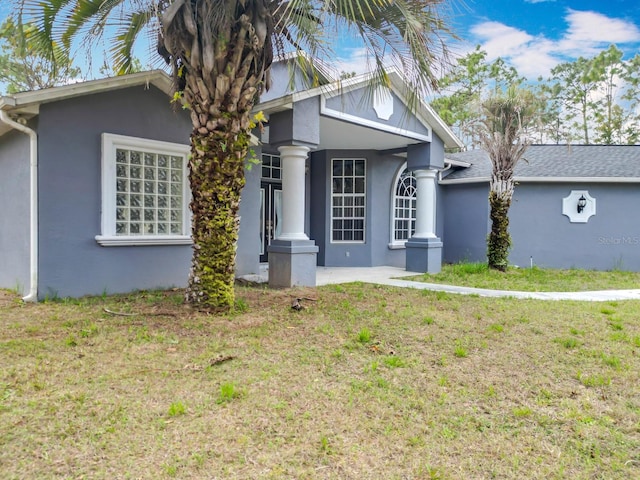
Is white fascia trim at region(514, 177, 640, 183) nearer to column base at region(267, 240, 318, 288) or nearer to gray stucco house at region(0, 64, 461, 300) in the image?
gray stucco house at region(0, 64, 461, 300)

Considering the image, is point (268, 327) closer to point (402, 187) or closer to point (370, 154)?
point (370, 154)

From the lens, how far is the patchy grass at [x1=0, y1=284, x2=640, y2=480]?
2678 mm

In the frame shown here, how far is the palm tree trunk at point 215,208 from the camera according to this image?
5.65 m

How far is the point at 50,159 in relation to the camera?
21.0ft

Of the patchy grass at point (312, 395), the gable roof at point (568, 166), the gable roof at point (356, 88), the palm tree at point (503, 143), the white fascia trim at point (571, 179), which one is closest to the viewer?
the patchy grass at point (312, 395)

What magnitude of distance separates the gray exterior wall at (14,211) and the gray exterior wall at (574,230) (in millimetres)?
12669

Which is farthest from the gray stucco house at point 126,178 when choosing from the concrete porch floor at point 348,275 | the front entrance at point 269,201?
the front entrance at point 269,201

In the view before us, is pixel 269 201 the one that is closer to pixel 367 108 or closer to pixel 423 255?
pixel 367 108

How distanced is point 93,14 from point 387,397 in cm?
666

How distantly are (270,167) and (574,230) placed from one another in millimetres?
9524

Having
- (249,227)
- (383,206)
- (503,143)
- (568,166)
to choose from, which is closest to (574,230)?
(568,166)

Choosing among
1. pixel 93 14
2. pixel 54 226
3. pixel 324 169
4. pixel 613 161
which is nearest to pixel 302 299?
pixel 54 226

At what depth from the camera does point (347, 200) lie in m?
12.6

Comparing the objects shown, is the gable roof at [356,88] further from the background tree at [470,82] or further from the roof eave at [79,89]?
the background tree at [470,82]
